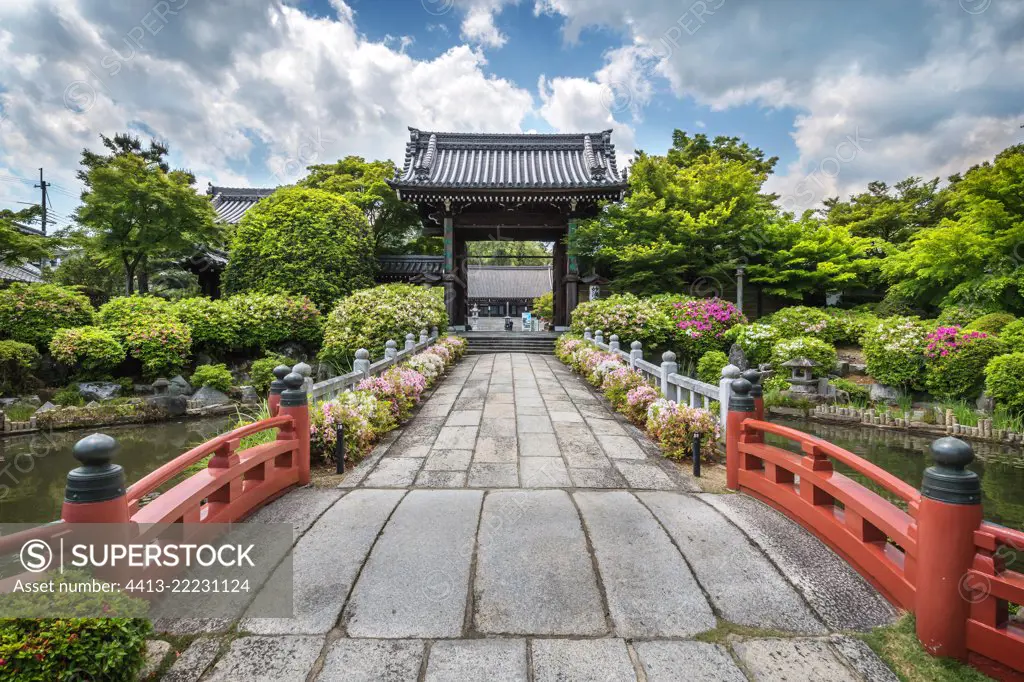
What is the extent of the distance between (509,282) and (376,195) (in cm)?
2001

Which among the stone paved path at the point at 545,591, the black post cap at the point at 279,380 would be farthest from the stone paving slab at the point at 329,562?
the black post cap at the point at 279,380

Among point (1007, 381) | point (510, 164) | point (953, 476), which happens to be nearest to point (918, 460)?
point (1007, 381)

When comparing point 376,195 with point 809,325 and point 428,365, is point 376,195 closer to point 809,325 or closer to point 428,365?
point 428,365

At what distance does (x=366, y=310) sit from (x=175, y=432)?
4.59m

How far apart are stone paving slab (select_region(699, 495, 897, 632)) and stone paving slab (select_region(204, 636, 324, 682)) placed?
98.1 inches

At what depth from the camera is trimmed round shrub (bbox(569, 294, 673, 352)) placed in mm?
11914

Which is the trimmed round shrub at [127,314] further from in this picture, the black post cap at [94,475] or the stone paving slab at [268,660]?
the stone paving slab at [268,660]

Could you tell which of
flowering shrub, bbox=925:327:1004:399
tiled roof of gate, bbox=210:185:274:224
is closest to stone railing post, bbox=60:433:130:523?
flowering shrub, bbox=925:327:1004:399

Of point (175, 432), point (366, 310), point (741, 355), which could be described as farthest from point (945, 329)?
point (175, 432)

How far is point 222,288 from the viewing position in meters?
14.8

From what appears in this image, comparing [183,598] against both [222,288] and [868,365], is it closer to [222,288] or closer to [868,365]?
[868,365]

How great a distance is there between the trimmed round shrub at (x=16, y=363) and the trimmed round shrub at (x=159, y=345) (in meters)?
1.66

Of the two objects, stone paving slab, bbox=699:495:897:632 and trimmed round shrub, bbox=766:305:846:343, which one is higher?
trimmed round shrub, bbox=766:305:846:343

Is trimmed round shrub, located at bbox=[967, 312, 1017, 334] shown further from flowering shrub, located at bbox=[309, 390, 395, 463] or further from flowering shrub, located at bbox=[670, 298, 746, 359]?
flowering shrub, located at bbox=[309, 390, 395, 463]
